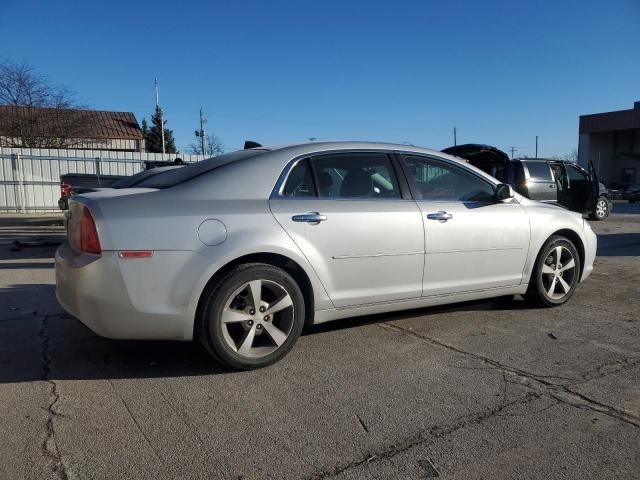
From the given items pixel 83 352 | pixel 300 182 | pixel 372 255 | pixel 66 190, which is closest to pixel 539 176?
pixel 372 255

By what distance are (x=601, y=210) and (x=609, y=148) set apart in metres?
42.2

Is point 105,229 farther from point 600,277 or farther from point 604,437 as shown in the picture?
point 600,277

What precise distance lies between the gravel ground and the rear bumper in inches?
14.5

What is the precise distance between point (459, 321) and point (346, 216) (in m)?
1.68

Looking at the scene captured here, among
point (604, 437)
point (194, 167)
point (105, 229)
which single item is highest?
point (194, 167)

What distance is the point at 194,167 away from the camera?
4.11m

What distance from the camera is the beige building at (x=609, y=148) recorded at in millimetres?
50562

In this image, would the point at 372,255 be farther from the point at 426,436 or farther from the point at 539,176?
the point at 539,176

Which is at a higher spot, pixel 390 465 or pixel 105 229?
pixel 105 229

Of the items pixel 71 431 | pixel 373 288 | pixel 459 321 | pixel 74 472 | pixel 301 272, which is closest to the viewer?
pixel 74 472

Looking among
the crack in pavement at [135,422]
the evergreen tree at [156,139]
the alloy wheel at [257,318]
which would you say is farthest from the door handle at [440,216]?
the evergreen tree at [156,139]

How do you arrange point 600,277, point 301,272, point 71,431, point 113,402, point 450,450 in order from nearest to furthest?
point 450,450 < point 71,431 < point 113,402 < point 301,272 < point 600,277

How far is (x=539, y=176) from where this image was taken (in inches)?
492

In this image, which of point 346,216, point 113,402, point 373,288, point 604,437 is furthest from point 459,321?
point 113,402
